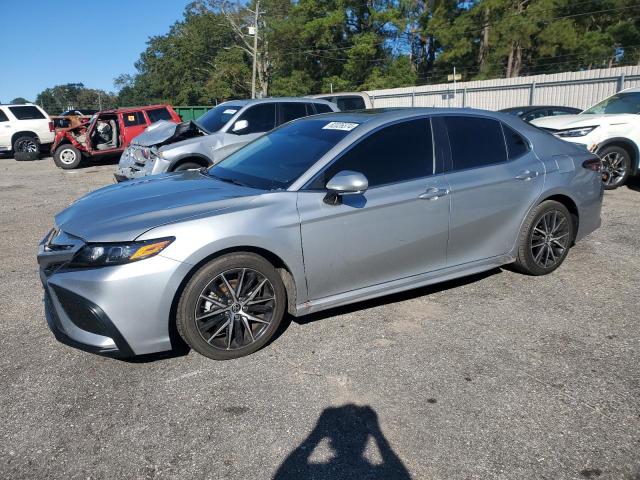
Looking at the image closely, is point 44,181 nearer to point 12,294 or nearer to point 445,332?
point 12,294

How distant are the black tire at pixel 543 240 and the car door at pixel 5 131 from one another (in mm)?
18320

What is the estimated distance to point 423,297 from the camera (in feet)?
14.6

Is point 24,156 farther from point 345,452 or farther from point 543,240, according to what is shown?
point 345,452

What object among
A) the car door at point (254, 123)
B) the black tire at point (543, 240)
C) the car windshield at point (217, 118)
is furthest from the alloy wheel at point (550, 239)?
the car windshield at point (217, 118)

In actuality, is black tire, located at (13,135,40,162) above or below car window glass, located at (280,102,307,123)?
below

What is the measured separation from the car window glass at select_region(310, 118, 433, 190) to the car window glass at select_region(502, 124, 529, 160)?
2.87ft

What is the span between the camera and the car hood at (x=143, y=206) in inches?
Result: 124

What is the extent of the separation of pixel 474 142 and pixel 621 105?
660cm

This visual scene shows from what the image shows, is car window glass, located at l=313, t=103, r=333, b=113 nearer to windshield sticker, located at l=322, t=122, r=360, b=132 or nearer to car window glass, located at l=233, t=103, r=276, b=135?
car window glass, located at l=233, t=103, r=276, b=135

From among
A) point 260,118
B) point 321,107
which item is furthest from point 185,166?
point 321,107

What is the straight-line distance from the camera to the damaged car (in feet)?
27.0

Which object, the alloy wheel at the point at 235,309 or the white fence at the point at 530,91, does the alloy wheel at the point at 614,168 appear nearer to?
the alloy wheel at the point at 235,309

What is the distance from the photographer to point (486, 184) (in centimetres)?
423

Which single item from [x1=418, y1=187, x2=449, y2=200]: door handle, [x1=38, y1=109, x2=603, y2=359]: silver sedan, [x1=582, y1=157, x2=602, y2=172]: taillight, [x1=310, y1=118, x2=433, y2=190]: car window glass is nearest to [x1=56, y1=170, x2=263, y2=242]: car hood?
[x1=38, y1=109, x2=603, y2=359]: silver sedan
